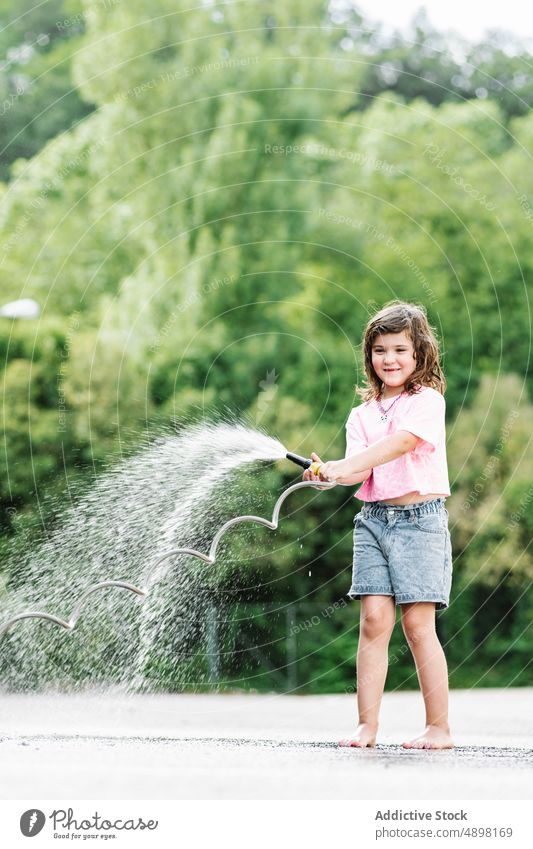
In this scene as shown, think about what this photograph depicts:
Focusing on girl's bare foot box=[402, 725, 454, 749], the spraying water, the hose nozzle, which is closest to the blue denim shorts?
the hose nozzle

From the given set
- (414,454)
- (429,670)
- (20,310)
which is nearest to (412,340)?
(414,454)

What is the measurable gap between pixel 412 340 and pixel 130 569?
272cm

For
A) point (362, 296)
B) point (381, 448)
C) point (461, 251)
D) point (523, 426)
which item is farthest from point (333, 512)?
point (381, 448)

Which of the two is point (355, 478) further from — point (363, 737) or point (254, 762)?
point (254, 762)

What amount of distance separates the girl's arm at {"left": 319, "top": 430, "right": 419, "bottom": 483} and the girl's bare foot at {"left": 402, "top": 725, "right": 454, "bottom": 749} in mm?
1011

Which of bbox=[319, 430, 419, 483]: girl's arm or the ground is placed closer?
the ground

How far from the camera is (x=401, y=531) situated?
4621mm

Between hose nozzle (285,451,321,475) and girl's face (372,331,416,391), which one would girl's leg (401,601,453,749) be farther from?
girl's face (372,331,416,391)

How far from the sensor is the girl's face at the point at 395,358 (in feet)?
15.9

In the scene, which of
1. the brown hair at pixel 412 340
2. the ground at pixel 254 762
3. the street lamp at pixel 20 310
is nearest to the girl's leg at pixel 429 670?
the ground at pixel 254 762

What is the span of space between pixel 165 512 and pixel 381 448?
115 inches

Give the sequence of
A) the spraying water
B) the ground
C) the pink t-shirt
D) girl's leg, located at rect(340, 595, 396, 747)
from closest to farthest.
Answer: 1. the ground
2. girl's leg, located at rect(340, 595, 396, 747)
3. the pink t-shirt
4. the spraying water

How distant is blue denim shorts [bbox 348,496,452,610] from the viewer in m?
4.59

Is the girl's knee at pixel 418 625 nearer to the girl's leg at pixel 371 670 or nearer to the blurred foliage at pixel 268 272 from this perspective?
the girl's leg at pixel 371 670
